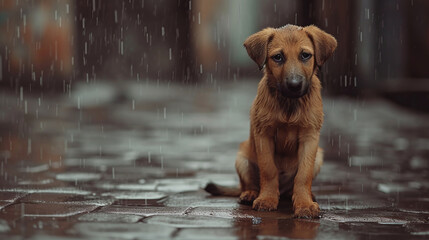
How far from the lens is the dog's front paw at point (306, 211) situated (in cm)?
434

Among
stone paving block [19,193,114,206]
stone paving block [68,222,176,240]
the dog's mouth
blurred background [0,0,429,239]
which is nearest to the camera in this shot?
stone paving block [68,222,176,240]

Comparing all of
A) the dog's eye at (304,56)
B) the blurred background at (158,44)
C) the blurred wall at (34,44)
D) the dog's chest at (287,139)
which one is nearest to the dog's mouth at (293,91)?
the dog's eye at (304,56)

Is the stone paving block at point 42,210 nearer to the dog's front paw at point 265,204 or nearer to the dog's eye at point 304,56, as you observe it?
the dog's front paw at point 265,204

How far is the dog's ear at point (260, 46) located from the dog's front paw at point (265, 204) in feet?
3.09

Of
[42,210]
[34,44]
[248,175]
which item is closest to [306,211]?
[248,175]

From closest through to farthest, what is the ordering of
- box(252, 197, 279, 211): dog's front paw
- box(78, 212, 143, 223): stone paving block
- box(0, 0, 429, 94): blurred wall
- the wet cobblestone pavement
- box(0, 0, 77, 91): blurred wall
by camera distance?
the wet cobblestone pavement, box(78, 212, 143, 223): stone paving block, box(252, 197, 279, 211): dog's front paw, box(0, 0, 429, 94): blurred wall, box(0, 0, 77, 91): blurred wall

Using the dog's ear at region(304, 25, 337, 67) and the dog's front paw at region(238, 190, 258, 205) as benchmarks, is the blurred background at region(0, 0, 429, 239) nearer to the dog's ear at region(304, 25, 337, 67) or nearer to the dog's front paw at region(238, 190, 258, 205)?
the dog's front paw at region(238, 190, 258, 205)

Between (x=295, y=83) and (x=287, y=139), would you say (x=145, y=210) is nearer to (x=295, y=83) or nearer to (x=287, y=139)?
(x=287, y=139)

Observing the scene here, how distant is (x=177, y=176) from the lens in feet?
21.5

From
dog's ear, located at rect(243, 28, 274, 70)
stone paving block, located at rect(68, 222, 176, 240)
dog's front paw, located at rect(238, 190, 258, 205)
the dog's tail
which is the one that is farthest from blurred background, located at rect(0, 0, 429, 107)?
stone paving block, located at rect(68, 222, 176, 240)

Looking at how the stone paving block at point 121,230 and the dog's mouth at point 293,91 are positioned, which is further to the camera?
the dog's mouth at point 293,91

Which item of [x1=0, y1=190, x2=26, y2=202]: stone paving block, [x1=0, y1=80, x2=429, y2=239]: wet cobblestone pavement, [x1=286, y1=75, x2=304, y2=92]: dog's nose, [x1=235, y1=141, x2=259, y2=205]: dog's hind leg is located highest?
[x1=286, y1=75, x2=304, y2=92]: dog's nose

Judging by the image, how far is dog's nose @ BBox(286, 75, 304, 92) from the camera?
4197 mm

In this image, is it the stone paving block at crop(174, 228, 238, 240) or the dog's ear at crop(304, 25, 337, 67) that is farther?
the dog's ear at crop(304, 25, 337, 67)
